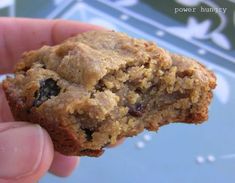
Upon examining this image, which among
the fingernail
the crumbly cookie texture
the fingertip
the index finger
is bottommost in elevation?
the fingertip

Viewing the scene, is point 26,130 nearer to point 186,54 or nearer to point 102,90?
point 102,90

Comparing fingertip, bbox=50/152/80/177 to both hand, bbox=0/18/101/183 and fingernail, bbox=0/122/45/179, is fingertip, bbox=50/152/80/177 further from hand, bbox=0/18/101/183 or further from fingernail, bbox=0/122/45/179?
fingernail, bbox=0/122/45/179

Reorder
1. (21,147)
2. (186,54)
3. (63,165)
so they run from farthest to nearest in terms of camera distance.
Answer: (186,54)
(63,165)
(21,147)

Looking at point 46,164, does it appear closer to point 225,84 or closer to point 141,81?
point 141,81

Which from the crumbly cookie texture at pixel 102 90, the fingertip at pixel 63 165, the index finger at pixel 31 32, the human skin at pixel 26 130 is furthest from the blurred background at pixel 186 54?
the crumbly cookie texture at pixel 102 90

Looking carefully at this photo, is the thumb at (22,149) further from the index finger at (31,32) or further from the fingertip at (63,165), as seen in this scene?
the index finger at (31,32)

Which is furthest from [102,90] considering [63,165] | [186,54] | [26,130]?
[186,54]

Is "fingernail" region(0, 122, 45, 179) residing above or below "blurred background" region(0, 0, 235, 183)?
above

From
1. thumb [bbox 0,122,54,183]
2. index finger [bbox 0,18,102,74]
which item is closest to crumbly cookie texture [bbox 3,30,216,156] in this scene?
thumb [bbox 0,122,54,183]
